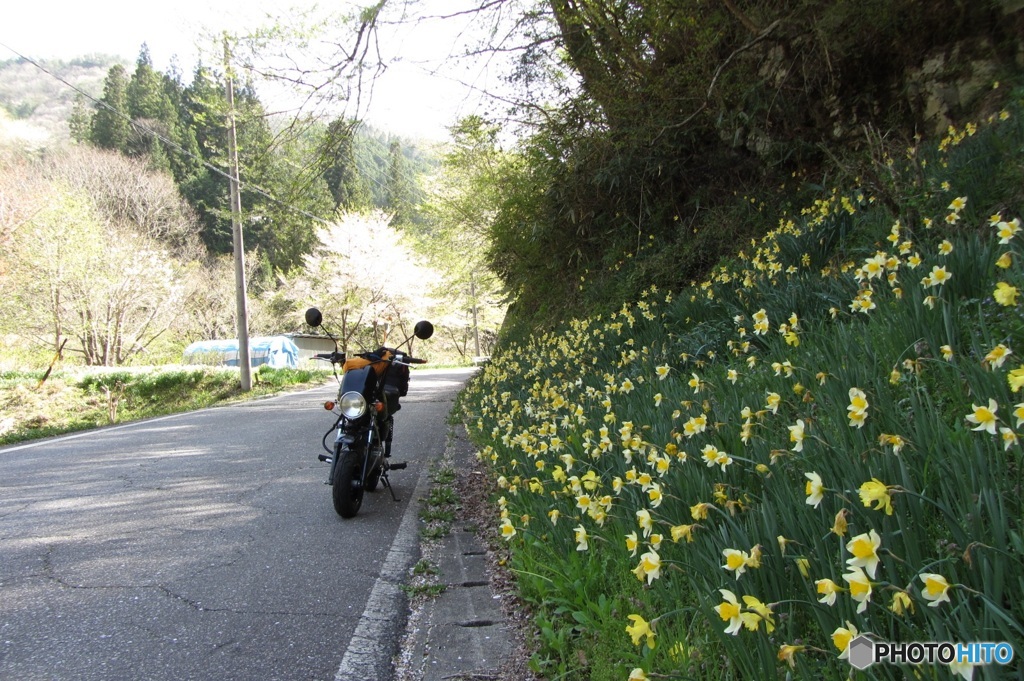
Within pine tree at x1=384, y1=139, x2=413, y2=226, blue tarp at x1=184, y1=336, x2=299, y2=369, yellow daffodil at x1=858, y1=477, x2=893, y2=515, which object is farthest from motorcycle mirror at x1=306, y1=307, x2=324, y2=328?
pine tree at x1=384, y1=139, x2=413, y2=226

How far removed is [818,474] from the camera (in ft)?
5.28

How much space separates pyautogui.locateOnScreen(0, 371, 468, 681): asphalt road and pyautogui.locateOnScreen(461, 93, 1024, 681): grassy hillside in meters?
0.85

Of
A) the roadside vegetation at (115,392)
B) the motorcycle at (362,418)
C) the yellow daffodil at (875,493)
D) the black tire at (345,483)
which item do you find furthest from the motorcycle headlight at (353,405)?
the roadside vegetation at (115,392)

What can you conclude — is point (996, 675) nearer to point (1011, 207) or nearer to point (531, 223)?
point (1011, 207)

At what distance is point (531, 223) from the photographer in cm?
947

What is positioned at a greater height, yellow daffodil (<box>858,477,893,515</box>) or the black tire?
yellow daffodil (<box>858,477,893,515</box>)

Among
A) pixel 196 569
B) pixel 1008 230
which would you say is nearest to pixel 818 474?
pixel 1008 230

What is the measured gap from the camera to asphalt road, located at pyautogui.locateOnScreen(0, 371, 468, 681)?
2312 mm

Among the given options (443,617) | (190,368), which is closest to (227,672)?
(443,617)

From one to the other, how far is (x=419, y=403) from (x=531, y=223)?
435 cm

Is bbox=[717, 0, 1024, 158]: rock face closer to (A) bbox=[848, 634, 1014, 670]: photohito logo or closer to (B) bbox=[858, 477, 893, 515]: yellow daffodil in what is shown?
(B) bbox=[858, 477, 893, 515]: yellow daffodil

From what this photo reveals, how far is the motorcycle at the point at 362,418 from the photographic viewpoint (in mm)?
4070

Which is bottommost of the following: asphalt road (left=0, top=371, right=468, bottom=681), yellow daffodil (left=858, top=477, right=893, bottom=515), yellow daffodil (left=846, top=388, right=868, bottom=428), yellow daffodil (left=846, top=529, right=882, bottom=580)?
asphalt road (left=0, top=371, right=468, bottom=681)

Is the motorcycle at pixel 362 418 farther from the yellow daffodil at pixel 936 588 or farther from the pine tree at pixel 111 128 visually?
the pine tree at pixel 111 128
